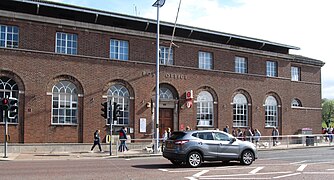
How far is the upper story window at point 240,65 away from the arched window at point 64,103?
45.7 feet

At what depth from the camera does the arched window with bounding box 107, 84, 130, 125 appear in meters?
27.2

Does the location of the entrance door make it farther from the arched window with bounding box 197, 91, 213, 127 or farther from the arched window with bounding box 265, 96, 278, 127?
the arched window with bounding box 265, 96, 278, 127

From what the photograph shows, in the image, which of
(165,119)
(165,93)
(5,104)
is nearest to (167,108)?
(165,119)

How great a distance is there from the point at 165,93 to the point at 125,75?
3614 mm

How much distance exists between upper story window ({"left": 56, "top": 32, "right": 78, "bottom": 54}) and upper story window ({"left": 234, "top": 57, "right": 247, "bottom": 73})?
44.6 feet

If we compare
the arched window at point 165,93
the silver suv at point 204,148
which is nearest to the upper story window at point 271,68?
the arched window at point 165,93

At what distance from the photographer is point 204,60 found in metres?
31.3

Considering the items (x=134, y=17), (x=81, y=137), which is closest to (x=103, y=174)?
(x=81, y=137)

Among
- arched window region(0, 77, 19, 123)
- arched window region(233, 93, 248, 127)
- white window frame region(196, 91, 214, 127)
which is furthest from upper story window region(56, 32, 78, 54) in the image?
arched window region(233, 93, 248, 127)

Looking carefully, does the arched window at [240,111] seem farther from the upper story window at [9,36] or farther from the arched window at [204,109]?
the upper story window at [9,36]

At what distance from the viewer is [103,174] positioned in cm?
1359

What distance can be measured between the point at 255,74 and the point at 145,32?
11.1m

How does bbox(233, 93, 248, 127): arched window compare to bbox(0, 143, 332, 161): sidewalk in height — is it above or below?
above

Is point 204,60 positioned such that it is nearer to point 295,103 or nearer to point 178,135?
point 295,103
